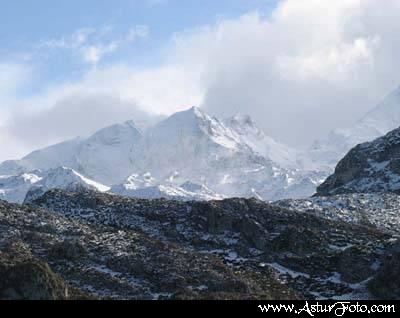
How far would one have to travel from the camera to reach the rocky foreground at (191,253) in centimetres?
7850

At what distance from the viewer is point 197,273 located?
8244cm

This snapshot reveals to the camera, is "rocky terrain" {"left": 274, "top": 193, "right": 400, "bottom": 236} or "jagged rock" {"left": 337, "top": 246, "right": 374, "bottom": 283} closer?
"jagged rock" {"left": 337, "top": 246, "right": 374, "bottom": 283}

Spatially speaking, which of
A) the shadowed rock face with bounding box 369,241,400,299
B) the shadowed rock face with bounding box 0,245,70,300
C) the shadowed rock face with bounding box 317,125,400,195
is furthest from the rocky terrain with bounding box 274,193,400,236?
the shadowed rock face with bounding box 0,245,70,300

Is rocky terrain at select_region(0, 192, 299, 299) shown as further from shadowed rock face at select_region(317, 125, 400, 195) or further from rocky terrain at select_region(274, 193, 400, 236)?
shadowed rock face at select_region(317, 125, 400, 195)

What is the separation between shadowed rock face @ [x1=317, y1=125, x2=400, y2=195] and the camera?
483ft

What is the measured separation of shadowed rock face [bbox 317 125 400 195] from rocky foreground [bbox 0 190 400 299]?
125 ft

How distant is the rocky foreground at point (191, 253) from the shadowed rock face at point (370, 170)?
38052 mm

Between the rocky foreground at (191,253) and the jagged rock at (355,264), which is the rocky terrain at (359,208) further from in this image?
the jagged rock at (355,264)

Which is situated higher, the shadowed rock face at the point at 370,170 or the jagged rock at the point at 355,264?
the shadowed rock face at the point at 370,170

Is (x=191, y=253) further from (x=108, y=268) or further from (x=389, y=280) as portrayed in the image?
(x=389, y=280)

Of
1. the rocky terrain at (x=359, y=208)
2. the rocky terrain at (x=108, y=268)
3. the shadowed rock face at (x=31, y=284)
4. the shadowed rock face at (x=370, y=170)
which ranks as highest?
the shadowed rock face at (x=370, y=170)

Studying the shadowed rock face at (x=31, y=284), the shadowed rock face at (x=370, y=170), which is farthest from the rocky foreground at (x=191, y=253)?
the shadowed rock face at (x=370, y=170)

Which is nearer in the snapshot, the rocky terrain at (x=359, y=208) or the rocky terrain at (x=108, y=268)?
the rocky terrain at (x=108, y=268)
